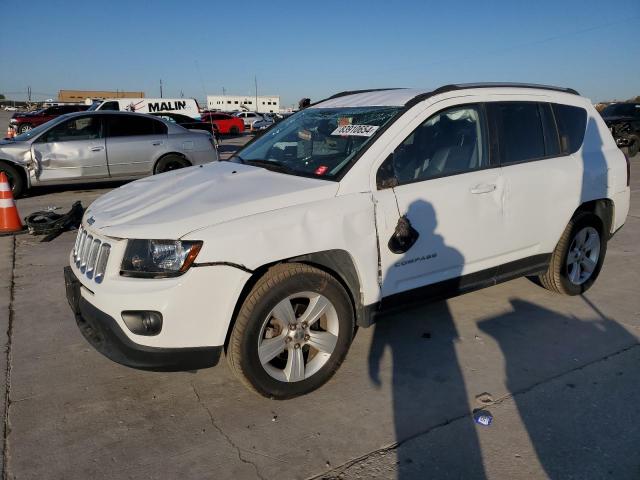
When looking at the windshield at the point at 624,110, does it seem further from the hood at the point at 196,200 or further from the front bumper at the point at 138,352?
the front bumper at the point at 138,352

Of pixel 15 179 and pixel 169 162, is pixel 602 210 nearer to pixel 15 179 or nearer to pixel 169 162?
pixel 169 162

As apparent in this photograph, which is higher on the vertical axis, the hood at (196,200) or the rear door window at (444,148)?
the rear door window at (444,148)

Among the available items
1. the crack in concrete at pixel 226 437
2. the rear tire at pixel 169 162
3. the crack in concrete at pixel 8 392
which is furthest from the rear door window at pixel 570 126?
the rear tire at pixel 169 162

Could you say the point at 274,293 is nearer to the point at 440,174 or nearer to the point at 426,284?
the point at 426,284

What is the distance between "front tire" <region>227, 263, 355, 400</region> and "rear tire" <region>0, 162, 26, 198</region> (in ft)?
26.5

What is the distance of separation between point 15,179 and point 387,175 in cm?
836

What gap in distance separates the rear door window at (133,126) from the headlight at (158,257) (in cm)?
774

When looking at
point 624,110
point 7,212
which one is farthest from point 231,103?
point 7,212

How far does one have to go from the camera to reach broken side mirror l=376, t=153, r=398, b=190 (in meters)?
3.06

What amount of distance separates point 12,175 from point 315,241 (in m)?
8.33

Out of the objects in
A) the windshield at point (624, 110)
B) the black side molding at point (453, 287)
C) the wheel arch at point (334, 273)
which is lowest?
the black side molding at point (453, 287)

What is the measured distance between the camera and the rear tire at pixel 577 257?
14.0 feet

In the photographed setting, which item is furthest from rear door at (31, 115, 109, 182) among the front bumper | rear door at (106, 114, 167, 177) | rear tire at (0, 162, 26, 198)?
the front bumper

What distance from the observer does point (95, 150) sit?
30.6 ft
